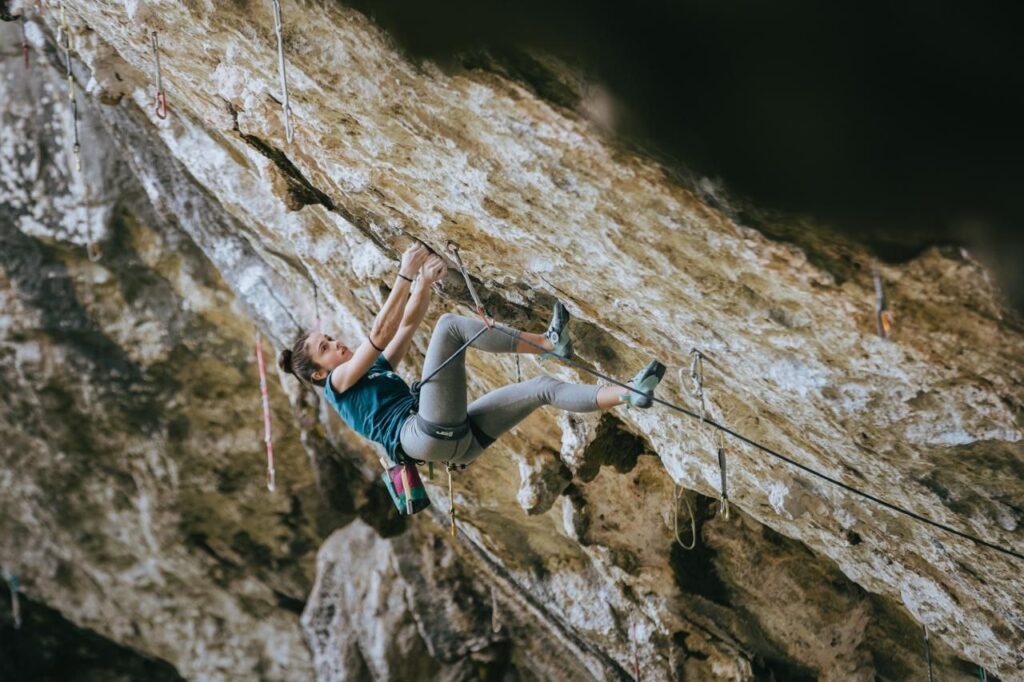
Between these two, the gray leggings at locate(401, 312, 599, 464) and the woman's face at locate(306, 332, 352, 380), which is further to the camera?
the woman's face at locate(306, 332, 352, 380)

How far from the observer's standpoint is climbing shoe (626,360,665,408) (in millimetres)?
4145

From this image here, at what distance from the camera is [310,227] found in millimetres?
7066

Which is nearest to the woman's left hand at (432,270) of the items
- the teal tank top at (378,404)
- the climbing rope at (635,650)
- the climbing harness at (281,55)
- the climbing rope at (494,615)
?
the teal tank top at (378,404)

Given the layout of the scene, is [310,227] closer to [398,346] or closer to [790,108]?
[398,346]

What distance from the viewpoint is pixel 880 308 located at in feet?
12.0

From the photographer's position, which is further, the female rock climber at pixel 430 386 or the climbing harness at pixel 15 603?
the climbing harness at pixel 15 603

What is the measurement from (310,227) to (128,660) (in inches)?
314

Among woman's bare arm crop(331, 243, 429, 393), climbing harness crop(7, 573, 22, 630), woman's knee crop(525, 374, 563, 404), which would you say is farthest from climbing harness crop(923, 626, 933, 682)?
climbing harness crop(7, 573, 22, 630)

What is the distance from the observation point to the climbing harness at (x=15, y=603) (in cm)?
1235

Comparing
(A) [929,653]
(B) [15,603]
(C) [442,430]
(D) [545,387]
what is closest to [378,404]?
(C) [442,430]

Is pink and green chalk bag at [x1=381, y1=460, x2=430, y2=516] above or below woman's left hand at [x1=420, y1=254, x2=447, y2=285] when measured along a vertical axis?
below

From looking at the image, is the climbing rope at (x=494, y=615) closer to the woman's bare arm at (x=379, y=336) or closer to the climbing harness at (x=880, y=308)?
the woman's bare arm at (x=379, y=336)

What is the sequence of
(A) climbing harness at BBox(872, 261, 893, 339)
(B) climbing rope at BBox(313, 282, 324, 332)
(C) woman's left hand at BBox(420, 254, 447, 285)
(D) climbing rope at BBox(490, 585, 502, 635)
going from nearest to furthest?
(A) climbing harness at BBox(872, 261, 893, 339) < (C) woman's left hand at BBox(420, 254, 447, 285) < (B) climbing rope at BBox(313, 282, 324, 332) < (D) climbing rope at BBox(490, 585, 502, 635)

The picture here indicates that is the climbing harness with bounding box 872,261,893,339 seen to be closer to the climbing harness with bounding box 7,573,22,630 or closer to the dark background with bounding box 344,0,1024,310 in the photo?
the dark background with bounding box 344,0,1024,310
